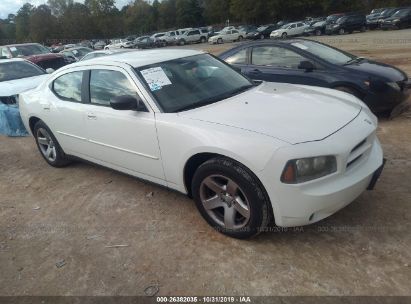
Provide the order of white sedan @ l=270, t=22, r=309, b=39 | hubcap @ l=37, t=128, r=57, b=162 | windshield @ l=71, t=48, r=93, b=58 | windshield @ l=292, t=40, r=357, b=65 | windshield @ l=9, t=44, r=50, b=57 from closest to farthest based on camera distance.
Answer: hubcap @ l=37, t=128, r=57, b=162
windshield @ l=292, t=40, r=357, b=65
windshield @ l=9, t=44, r=50, b=57
windshield @ l=71, t=48, r=93, b=58
white sedan @ l=270, t=22, r=309, b=39

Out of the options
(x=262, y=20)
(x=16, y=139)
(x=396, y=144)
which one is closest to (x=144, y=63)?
(x=396, y=144)

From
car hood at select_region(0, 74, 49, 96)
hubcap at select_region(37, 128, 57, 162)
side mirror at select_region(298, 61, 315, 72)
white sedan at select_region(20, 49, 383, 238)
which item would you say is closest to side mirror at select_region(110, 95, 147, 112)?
white sedan at select_region(20, 49, 383, 238)

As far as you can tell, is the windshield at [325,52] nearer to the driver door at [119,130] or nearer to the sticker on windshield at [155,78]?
the sticker on windshield at [155,78]

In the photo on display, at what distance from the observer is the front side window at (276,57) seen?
6545 mm

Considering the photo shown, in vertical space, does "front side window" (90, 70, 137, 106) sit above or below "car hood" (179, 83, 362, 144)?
above

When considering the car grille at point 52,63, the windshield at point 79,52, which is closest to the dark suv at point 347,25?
the windshield at point 79,52

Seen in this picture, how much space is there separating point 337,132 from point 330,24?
3438 centimetres

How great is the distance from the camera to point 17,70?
893 cm

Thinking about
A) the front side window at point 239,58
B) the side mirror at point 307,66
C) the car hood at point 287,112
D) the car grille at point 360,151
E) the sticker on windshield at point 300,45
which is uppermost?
the sticker on windshield at point 300,45

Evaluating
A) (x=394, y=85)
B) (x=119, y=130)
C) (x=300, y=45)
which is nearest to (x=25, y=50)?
(x=300, y=45)

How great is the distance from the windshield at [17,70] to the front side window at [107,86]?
17.5 feet

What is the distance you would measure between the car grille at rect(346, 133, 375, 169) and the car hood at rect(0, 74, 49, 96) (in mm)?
6501

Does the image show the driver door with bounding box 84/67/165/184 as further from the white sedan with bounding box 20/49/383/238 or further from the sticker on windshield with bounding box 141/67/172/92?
the sticker on windshield with bounding box 141/67/172/92

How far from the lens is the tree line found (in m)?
62.3
